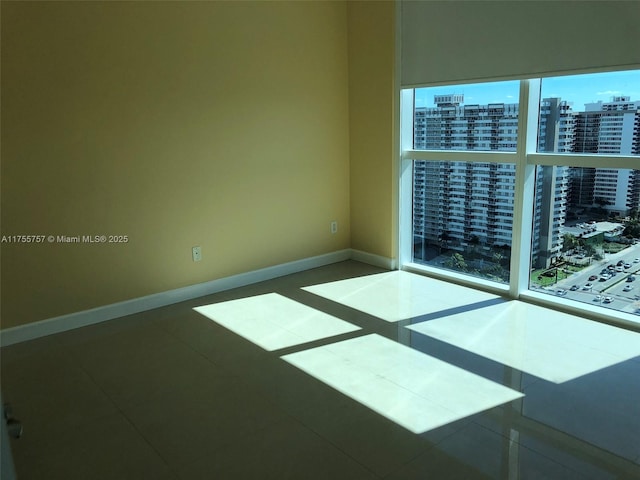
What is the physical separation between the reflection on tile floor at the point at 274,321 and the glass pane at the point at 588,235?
5.08 feet

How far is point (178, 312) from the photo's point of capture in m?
3.98

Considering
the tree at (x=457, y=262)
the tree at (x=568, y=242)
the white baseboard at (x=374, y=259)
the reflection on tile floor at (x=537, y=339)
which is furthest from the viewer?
the white baseboard at (x=374, y=259)

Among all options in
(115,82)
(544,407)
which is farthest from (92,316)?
(544,407)

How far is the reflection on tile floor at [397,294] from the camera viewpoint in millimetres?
3881

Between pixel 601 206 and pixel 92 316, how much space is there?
355cm

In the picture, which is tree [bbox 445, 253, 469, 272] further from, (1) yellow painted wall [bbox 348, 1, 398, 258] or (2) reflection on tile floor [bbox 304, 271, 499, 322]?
(1) yellow painted wall [bbox 348, 1, 398, 258]

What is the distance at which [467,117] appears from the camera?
4207 millimetres

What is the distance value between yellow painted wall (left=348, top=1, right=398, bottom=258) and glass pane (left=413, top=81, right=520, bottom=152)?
11.2 inches

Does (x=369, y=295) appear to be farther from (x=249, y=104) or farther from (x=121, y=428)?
(x=121, y=428)

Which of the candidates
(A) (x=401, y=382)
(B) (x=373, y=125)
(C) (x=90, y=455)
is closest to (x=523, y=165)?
Answer: (B) (x=373, y=125)

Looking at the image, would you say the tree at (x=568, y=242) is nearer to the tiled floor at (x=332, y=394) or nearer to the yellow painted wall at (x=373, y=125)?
the tiled floor at (x=332, y=394)

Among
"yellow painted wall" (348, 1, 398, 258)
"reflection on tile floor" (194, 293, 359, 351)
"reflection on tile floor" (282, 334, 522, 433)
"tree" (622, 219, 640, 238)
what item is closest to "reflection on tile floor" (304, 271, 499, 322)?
"reflection on tile floor" (194, 293, 359, 351)

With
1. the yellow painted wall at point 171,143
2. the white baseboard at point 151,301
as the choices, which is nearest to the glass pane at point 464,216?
the yellow painted wall at point 171,143

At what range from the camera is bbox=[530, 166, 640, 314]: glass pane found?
11.3 ft
